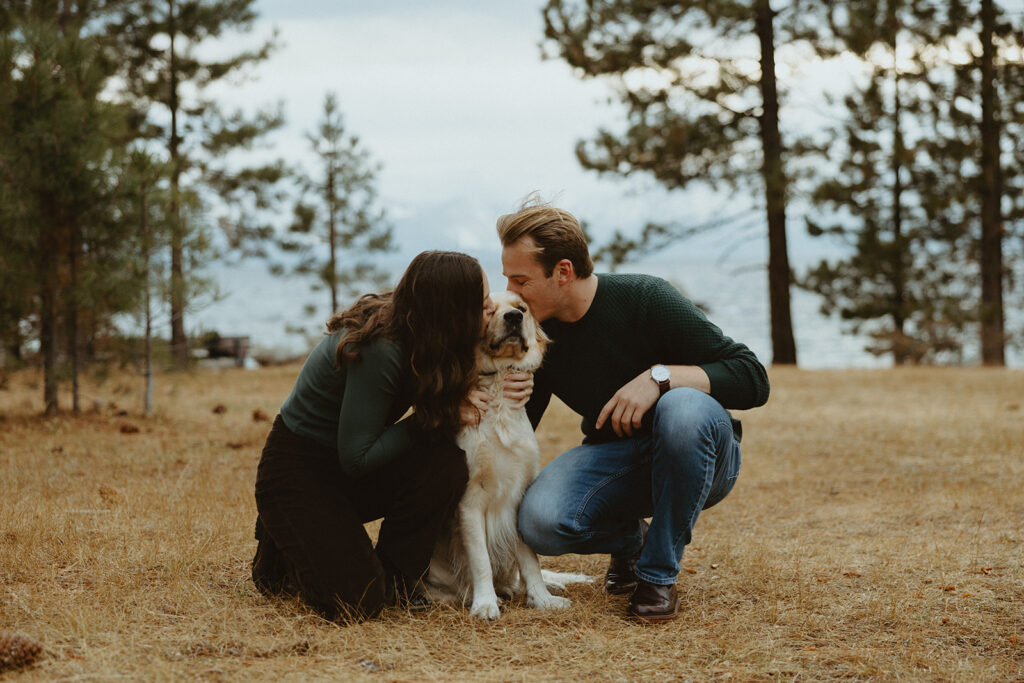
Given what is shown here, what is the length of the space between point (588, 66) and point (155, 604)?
12.7 metres

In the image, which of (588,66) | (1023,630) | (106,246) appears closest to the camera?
(1023,630)

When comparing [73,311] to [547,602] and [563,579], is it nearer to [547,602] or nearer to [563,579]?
[563,579]

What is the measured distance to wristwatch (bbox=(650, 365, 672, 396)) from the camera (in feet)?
11.6

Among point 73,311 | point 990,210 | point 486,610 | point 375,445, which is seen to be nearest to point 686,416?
point 486,610

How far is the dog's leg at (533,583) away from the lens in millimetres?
3580

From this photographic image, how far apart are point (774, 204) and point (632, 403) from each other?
1219 centimetres

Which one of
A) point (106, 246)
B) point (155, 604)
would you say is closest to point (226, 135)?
point (106, 246)

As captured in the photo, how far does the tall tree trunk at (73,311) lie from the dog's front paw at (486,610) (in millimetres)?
5940

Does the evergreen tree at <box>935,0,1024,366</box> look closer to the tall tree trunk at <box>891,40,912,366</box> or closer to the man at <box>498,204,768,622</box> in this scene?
the tall tree trunk at <box>891,40,912,366</box>

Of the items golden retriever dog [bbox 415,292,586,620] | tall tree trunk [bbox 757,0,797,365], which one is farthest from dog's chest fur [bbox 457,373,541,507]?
tall tree trunk [bbox 757,0,797,365]

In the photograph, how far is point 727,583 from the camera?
3926mm

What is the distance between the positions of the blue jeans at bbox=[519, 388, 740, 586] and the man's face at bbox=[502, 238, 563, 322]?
620mm

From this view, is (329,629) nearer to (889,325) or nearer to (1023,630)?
(1023,630)

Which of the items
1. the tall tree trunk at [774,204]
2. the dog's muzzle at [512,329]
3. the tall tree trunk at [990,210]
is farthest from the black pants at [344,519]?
the tall tree trunk at [990,210]
